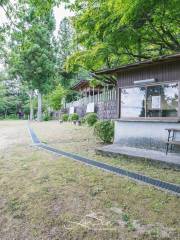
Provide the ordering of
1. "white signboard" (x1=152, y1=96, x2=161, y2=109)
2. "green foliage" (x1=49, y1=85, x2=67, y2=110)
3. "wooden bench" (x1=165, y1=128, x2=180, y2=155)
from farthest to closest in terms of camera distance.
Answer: "green foliage" (x1=49, y1=85, x2=67, y2=110) < "white signboard" (x1=152, y1=96, x2=161, y2=109) < "wooden bench" (x1=165, y1=128, x2=180, y2=155)

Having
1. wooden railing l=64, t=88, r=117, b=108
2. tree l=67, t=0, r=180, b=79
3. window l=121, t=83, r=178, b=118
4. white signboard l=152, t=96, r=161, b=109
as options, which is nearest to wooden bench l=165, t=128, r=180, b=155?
window l=121, t=83, r=178, b=118

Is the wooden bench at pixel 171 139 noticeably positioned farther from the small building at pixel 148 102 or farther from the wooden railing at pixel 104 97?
the wooden railing at pixel 104 97

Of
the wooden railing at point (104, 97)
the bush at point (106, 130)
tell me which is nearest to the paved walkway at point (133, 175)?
the bush at point (106, 130)

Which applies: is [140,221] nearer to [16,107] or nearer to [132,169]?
[132,169]

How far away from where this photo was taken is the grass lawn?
3.05 metres

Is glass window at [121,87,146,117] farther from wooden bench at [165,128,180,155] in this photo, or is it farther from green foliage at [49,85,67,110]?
green foliage at [49,85,67,110]

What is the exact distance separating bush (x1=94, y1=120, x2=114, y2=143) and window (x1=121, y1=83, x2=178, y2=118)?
3.46ft

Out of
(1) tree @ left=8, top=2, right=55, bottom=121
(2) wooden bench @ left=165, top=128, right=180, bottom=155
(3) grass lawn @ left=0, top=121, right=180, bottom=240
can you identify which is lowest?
(3) grass lawn @ left=0, top=121, right=180, bottom=240

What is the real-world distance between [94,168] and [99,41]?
556 cm

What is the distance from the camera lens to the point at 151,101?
26.5 feet

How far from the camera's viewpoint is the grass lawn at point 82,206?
3.05 m

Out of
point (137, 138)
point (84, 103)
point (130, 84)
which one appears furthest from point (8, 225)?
point (84, 103)

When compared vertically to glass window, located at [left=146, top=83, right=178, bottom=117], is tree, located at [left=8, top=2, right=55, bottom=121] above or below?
above

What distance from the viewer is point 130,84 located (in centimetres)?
865
